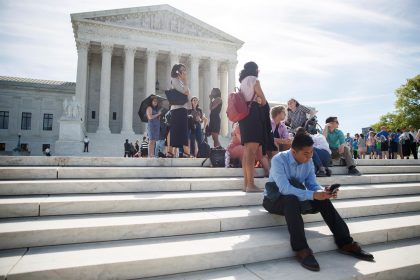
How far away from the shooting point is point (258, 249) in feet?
9.59

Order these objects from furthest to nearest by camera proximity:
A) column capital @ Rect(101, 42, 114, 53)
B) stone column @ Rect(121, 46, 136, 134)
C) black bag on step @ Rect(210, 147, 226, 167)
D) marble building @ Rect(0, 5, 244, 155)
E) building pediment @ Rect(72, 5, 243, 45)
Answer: stone column @ Rect(121, 46, 136, 134)
column capital @ Rect(101, 42, 114, 53)
building pediment @ Rect(72, 5, 243, 45)
marble building @ Rect(0, 5, 244, 155)
black bag on step @ Rect(210, 147, 226, 167)

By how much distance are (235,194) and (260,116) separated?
1.37 meters

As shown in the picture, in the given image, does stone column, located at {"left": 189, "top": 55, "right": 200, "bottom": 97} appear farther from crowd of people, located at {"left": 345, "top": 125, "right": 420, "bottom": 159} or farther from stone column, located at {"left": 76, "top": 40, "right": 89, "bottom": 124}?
crowd of people, located at {"left": 345, "top": 125, "right": 420, "bottom": 159}

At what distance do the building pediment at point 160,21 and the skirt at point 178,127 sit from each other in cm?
2819

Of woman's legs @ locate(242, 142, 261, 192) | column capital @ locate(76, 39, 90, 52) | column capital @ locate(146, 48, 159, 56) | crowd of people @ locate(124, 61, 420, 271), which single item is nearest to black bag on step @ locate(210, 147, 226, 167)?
crowd of people @ locate(124, 61, 420, 271)

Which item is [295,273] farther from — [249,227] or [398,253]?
[398,253]

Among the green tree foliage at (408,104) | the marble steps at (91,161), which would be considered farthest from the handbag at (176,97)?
the green tree foliage at (408,104)

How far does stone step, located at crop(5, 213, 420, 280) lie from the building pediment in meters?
31.7

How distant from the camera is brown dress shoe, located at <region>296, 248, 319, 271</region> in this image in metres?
2.72

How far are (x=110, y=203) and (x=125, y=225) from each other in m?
0.62

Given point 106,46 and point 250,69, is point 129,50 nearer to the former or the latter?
point 106,46

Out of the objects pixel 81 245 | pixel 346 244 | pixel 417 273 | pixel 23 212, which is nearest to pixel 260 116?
pixel 346 244

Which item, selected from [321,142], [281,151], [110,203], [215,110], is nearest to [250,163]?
[281,151]

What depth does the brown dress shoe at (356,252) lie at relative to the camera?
2.99m
